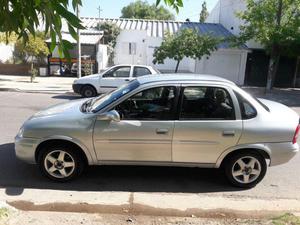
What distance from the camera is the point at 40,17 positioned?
1911mm

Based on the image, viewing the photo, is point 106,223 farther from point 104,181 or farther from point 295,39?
point 295,39

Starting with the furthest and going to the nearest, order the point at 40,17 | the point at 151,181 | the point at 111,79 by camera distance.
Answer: the point at 111,79, the point at 151,181, the point at 40,17

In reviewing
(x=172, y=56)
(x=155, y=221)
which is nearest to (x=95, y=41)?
(x=172, y=56)

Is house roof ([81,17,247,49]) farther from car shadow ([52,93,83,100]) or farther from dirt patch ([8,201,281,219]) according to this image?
dirt patch ([8,201,281,219])

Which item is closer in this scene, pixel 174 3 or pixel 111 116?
pixel 174 3

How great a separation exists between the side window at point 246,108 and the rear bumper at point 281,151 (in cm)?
49

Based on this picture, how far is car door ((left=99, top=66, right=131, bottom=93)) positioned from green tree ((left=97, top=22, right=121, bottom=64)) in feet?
49.4

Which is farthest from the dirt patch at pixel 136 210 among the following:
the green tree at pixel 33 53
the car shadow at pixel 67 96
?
the green tree at pixel 33 53

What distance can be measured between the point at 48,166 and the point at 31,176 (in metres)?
0.46

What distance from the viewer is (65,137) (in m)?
4.83

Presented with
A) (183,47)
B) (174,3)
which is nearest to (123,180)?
(174,3)

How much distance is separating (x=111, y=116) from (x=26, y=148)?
135 centimetres

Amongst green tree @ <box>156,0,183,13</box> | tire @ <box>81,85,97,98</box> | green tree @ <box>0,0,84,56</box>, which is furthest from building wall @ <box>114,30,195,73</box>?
green tree @ <box>0,0,84,56</box>

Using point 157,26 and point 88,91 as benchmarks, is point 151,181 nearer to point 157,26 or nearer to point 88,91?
point 88,91
